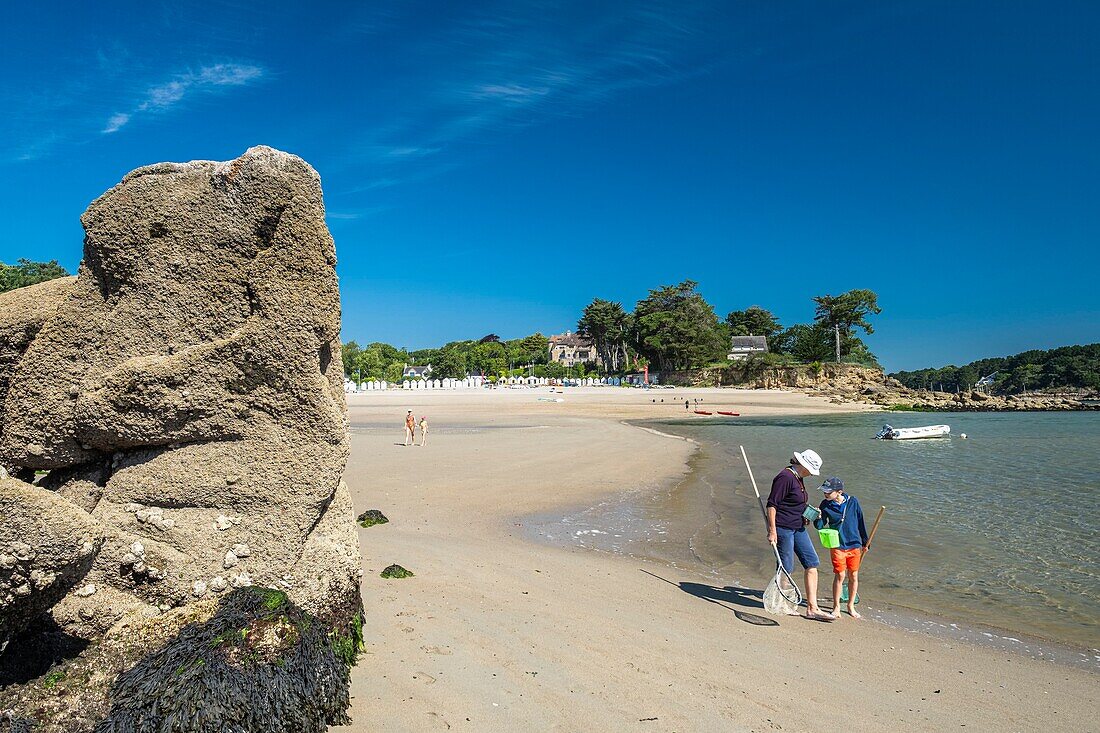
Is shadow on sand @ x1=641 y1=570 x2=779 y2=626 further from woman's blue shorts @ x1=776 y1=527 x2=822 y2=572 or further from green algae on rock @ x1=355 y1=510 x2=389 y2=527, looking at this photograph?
green algae on rock @ x1=355 y1=510 x2=389 y2=527

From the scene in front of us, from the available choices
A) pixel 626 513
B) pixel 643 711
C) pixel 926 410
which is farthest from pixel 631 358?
pixel 643 711

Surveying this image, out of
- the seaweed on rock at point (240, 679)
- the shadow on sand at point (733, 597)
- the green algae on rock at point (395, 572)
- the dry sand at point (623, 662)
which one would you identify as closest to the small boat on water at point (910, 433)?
the shadow on sand at point (733, 597)

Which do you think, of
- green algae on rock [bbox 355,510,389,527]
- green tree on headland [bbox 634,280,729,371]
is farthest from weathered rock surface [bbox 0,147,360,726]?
green tree on headland [bbox 634,280,729,371]

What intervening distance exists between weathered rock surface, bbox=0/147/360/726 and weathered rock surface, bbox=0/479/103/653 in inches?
42.6

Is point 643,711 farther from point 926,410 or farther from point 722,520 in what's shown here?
point 926,410

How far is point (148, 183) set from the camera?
4234 mm

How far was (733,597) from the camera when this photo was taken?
7914 mm

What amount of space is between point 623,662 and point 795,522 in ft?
10.0

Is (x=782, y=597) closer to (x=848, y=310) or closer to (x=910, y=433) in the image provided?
(x=910, y=433)

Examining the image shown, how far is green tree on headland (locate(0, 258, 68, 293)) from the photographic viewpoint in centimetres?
2667

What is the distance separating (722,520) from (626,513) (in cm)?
195

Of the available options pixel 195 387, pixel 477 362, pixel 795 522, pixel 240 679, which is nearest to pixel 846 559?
pixel 795 522

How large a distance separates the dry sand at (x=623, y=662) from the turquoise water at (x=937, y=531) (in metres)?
1.45

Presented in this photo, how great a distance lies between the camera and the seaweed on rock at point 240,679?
10.7 ft
